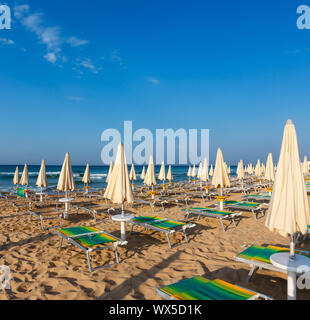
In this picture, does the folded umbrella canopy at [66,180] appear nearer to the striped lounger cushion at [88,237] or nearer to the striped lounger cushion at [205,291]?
the striped lounger cushion at [88,237]

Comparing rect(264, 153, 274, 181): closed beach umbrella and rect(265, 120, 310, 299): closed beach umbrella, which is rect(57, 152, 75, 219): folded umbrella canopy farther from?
rect(264, 153, 274, 181): closed beach umbrella

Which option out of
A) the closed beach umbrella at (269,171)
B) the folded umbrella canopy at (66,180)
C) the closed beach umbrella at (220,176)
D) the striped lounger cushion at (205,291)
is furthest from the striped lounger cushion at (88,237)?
the closed beach umbrella at (269,171)

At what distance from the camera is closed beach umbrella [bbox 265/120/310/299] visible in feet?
8.08

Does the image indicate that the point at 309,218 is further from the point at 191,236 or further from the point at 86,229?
the point at 86,229

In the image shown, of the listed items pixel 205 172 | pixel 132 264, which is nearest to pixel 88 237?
pixel 132 264

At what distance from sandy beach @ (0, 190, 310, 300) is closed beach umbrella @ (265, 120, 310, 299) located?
1.20 meters

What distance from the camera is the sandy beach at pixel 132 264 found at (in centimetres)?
308

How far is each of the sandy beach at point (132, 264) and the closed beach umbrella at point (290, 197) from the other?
1.20 meters

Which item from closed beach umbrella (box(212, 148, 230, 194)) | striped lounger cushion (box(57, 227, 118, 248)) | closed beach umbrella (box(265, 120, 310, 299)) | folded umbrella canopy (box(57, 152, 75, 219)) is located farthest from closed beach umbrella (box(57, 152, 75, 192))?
closed beach umbrella (box(265, 120, 310, 299))

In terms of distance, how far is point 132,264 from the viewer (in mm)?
3973

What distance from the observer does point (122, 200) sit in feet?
16.0
